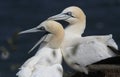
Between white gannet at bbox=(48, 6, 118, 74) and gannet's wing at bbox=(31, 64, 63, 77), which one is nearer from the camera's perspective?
gannet's wing at bbox=(31, 64, 63, 77)

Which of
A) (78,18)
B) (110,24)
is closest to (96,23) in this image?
(110,24)

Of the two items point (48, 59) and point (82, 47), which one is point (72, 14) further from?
point (48, 59)

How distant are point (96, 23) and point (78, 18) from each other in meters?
13.3

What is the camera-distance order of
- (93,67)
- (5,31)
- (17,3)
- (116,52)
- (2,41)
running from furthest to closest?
(17,3), (5,31), (2,41), (116,52), (93,67)

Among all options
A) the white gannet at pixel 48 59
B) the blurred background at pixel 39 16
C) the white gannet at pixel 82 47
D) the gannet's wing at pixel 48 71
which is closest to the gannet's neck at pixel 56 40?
the white gannet at pixel 48 59

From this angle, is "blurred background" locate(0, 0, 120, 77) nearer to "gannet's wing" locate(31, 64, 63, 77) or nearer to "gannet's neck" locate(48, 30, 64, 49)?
"gannet's neck" locate(48, 30, 64, 49)

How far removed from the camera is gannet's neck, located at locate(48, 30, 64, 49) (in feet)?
24.1

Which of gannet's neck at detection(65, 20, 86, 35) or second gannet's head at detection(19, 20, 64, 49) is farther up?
second gannet's head at detection(19, 20, 64, 49)

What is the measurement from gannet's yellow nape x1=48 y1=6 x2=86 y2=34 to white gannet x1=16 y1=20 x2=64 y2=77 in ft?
1.75

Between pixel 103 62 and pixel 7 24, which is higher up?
pixel 103 62

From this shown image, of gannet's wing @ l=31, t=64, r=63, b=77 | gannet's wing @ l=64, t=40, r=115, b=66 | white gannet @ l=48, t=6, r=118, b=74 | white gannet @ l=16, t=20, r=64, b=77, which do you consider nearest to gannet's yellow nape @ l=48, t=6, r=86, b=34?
white gannet @ l=48, t=6, r=118, b=74

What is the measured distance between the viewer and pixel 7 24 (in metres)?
20.4

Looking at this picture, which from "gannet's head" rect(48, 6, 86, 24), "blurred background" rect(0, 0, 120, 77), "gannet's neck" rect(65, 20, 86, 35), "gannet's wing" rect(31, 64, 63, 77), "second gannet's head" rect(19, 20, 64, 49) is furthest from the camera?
"blurred background" rect(0, 0, 120, 77)

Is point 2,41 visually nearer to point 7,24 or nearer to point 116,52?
point 7,24
